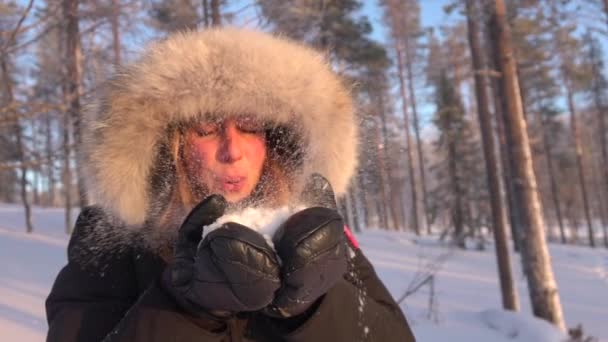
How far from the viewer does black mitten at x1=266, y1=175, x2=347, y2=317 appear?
37.7 inches

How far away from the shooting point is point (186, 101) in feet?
4.88

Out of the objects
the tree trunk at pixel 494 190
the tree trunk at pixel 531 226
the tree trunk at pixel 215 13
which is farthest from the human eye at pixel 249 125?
the tree trunk at pixel 494 190

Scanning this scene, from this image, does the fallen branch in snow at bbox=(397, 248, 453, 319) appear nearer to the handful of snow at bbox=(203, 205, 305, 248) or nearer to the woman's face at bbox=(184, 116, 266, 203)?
the woman's face at bbox=(184, 116, 266, 203)

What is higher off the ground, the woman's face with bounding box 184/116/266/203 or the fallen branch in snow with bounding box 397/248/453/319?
the woman's face with bounding box 184/116/266/203

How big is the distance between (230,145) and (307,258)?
1.96ft

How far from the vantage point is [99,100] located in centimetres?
165

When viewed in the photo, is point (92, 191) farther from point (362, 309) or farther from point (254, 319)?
point (362, 309)

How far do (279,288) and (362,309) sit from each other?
0.34m

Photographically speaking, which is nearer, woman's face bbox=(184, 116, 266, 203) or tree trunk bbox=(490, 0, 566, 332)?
woman's face bbox=(184, 116, 266, 203)


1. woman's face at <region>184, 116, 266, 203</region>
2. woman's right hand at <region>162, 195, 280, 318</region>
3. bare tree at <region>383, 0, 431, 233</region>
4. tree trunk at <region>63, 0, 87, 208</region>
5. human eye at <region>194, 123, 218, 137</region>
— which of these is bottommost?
woman's right hand at <region>162, 195, 280, 318</region>

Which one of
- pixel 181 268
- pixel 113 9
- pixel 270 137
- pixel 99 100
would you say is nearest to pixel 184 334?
pixel 181 268

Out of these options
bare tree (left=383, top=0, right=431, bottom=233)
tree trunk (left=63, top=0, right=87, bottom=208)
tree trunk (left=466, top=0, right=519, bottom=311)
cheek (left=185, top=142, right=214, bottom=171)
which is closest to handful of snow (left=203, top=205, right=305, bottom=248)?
→ cheek (left=185, top=142, right=214, bottom=171)

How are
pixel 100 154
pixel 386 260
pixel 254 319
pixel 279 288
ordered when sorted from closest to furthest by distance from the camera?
pixel 279 288
pixel 254 319
pixel 100 154
pixel 386 260

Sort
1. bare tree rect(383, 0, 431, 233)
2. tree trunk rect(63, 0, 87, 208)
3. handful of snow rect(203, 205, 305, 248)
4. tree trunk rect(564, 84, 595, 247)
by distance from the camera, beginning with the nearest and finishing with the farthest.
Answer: handful of snow rect(203, 205, 305, 248), tree trunk rect(63, 0, 87, 208), bare tree rect(383, 0, 431, 233), tree trunk rect(564, 84, 595, 247)
